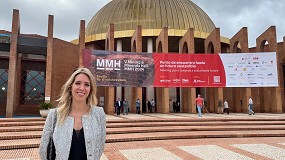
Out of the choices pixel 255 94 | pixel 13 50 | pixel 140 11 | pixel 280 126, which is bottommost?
pixel 280 126

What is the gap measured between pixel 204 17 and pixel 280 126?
18419 mm

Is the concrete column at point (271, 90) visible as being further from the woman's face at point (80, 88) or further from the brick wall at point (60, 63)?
the woman's face at point (80, 88)

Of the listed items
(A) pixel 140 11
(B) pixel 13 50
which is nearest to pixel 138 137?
(B) pixel 13 50

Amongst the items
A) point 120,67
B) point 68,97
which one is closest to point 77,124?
point 68,97

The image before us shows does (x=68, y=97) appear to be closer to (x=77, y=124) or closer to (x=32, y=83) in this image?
(x=77, y=124)

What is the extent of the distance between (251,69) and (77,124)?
54.8ft

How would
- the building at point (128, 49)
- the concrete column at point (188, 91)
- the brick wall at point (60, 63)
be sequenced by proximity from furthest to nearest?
the concrete column at point (188, 91) → the brick wall at point (60, 63) → the building at point (128, 49)

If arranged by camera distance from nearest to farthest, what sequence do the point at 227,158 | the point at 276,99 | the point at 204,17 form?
the point at 227,158
the point at 276,99
the point at 204,17

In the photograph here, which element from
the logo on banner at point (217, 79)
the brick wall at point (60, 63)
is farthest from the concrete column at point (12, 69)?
the logo on banner at point (217, 79)

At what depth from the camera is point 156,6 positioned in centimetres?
2477

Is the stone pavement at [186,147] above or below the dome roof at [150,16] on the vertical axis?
below

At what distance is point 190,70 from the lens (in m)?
16.7

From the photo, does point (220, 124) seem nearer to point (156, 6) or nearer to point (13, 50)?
point (13, 50)

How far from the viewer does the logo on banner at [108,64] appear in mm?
15268
